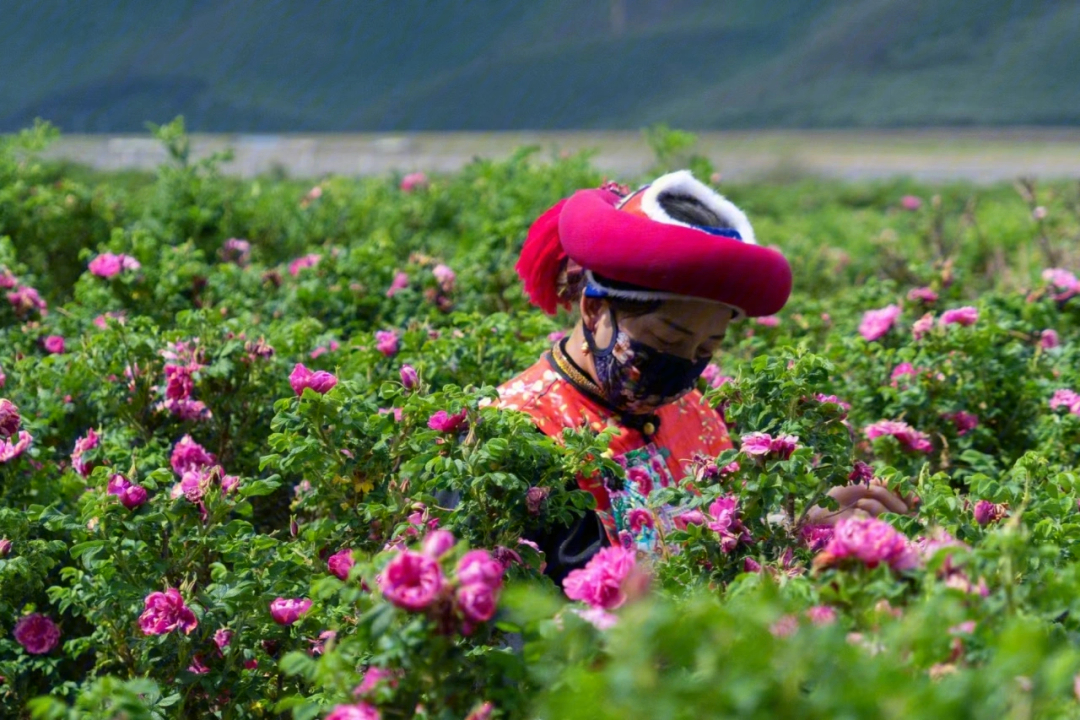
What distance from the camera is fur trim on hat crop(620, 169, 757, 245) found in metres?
2.78

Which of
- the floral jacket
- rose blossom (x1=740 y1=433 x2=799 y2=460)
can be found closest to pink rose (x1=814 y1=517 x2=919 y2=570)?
rose blossom (x1=740 y1=433 x2=799 y2=460)

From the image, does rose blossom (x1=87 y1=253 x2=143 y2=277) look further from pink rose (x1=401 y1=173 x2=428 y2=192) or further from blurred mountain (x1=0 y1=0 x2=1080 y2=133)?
blurred mountain (x1=0 y1=0 x2=1080 y2=133)

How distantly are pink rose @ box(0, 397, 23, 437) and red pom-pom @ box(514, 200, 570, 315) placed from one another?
3.41 feet

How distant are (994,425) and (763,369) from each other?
1338 millimetres

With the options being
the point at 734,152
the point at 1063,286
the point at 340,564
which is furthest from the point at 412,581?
the point at 734,152

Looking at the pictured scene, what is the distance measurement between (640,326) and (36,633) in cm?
133

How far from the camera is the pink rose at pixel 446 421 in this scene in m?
2.28

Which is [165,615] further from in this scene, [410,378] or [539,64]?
[539,64]

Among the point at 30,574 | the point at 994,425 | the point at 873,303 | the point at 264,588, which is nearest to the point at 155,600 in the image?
the point at 264,588

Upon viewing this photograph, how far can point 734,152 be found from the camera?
80.3 ft

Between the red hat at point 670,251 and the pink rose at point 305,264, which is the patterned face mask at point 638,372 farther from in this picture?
the pink rose at point 305,264

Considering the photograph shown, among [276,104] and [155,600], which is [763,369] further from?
[276,104]

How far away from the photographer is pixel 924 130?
28766 millimetres

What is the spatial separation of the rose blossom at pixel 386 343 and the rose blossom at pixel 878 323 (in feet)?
4.02
